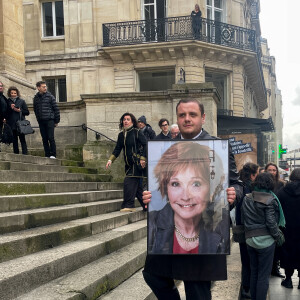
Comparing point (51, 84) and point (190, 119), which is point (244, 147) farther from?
point (51, 84)

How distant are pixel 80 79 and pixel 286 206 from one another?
1733cm

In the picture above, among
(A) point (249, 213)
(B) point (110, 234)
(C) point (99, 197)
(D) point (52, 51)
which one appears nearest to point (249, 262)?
(A) point (249, 213)

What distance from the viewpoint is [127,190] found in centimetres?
714

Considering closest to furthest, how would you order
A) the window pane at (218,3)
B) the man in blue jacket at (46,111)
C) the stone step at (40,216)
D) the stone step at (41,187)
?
1. the stone step at (40,216)
2. the stone step at (41,187)
3. the man in blue jacket at (46,111)
4. the window pane at (218,3)

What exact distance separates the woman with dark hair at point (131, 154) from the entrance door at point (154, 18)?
14606mm

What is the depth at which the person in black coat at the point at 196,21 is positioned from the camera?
20.3 m

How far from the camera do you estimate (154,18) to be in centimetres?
2152

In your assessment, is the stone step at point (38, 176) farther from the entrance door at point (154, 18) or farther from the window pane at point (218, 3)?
the window pane at point (218, 3)

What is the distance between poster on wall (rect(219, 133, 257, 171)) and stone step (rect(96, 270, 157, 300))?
935 cm

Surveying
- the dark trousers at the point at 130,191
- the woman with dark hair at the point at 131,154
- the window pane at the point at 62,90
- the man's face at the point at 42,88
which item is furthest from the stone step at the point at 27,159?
the window pane at the point at 62,90

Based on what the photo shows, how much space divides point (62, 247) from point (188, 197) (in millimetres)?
2057

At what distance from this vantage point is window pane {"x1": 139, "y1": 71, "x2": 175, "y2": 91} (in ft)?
72.0

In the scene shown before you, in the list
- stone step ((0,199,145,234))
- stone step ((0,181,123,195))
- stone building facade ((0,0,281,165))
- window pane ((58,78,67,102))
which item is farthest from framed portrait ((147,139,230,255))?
window pane ((58,78,67,102))

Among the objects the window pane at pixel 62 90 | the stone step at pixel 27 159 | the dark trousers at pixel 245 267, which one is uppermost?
the window pane at pixel 62 90
